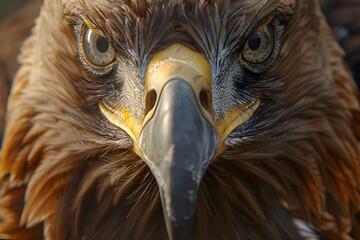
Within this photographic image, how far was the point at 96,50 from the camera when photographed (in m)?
2.11

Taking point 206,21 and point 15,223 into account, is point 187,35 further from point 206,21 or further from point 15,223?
point 15,223

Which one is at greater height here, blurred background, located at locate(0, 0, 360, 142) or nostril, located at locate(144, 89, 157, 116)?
blurred background, located at locate(0, 0, 360, 142)

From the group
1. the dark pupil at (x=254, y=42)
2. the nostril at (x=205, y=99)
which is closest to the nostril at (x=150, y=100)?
the nostril at (x=205, y=99)

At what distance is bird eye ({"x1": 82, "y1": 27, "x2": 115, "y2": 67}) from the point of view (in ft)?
6.82

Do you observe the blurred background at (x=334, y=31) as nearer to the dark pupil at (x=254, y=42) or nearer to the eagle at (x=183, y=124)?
the eagle at (x=183, y=124)

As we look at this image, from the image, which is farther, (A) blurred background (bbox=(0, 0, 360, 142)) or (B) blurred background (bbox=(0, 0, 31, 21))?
(B) blurred background (bbox=(0, 0, 31, 21))

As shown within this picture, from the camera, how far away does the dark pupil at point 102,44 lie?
2.08m

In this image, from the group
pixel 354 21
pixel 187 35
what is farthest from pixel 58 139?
pixel 354 21

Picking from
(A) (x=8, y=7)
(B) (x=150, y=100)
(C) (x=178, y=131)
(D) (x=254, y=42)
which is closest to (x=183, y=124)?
(C) (x=178, y=131)

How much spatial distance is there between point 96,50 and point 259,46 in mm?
424

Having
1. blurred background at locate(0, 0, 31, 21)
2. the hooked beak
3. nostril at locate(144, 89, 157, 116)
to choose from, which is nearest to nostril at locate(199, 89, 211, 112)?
the hooked beak

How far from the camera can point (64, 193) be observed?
2293mm

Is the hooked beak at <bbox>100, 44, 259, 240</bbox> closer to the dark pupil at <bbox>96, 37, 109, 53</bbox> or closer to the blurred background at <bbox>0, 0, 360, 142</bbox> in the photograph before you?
the dark pupil at <bbox>96, 37, 109, 53</bbox>

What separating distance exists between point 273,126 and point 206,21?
1.23ft
